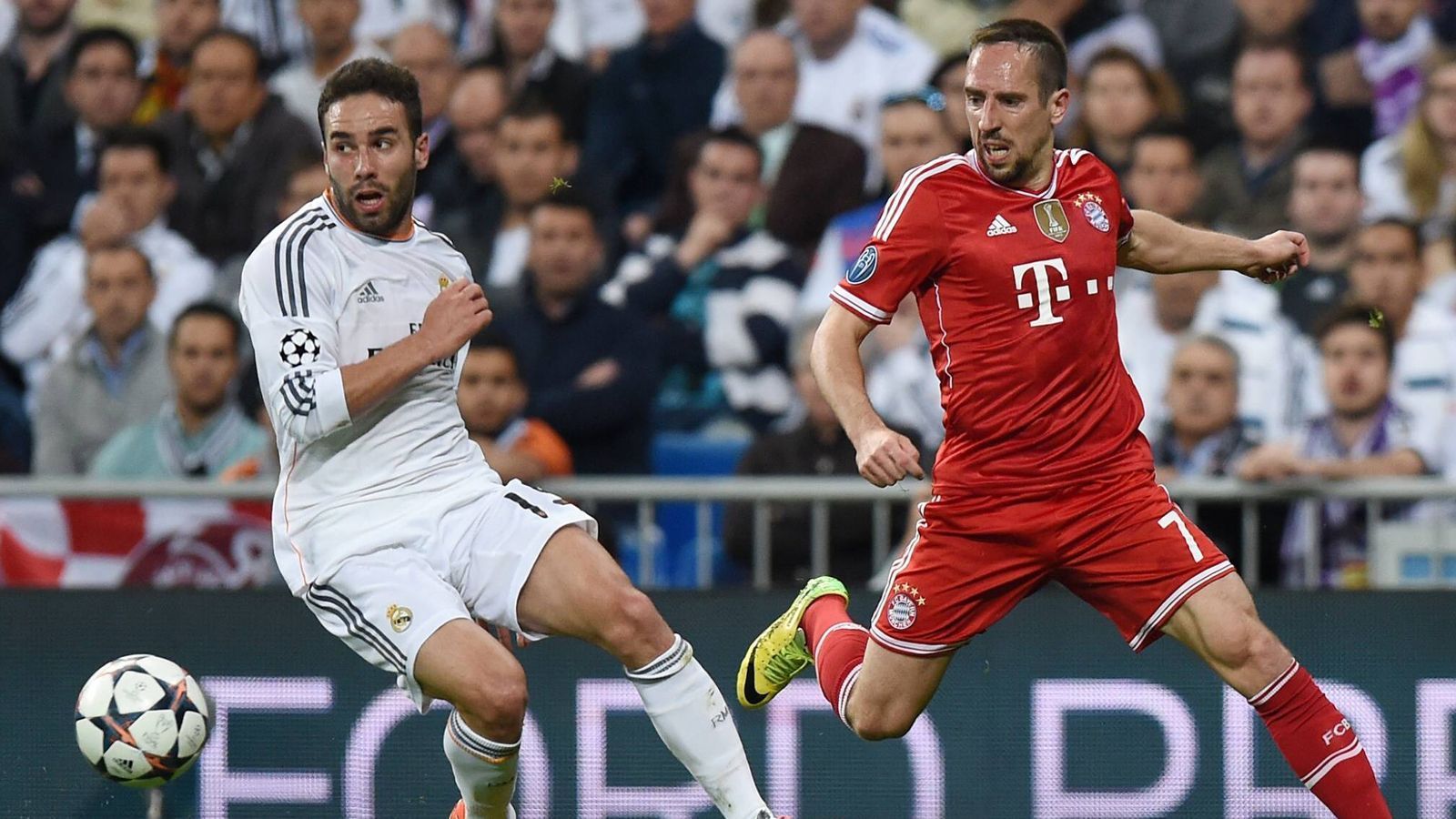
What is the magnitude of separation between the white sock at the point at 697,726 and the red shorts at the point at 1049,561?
549mm

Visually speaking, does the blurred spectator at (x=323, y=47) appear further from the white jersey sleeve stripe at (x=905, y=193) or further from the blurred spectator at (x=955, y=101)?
the white jersey sleeve stripe at (x=905, y=193)

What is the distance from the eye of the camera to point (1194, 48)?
10.1m

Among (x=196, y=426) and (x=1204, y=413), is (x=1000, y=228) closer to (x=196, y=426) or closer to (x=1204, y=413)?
(x=1204, y=413)

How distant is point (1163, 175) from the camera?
9234 millimetres

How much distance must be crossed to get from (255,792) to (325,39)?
16.1 feet

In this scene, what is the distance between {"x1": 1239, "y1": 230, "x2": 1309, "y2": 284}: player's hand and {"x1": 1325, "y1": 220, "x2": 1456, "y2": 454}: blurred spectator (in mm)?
2251

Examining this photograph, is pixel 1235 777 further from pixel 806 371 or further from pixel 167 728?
pixel 167 728

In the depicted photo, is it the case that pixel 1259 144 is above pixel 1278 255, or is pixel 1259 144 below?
above

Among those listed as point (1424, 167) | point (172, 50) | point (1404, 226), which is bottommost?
point (1404, 226)

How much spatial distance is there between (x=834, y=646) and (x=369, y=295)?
69.4 inches

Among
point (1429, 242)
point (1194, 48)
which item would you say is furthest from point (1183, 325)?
point (1194, 48)

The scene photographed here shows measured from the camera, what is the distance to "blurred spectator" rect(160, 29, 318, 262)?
10.4 metres

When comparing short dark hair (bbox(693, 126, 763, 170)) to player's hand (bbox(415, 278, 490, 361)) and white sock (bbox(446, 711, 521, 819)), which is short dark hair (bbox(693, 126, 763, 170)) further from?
white sock (bbox(446, 711, 521, 819))

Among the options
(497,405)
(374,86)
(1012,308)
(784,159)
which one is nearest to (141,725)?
(374,86)
